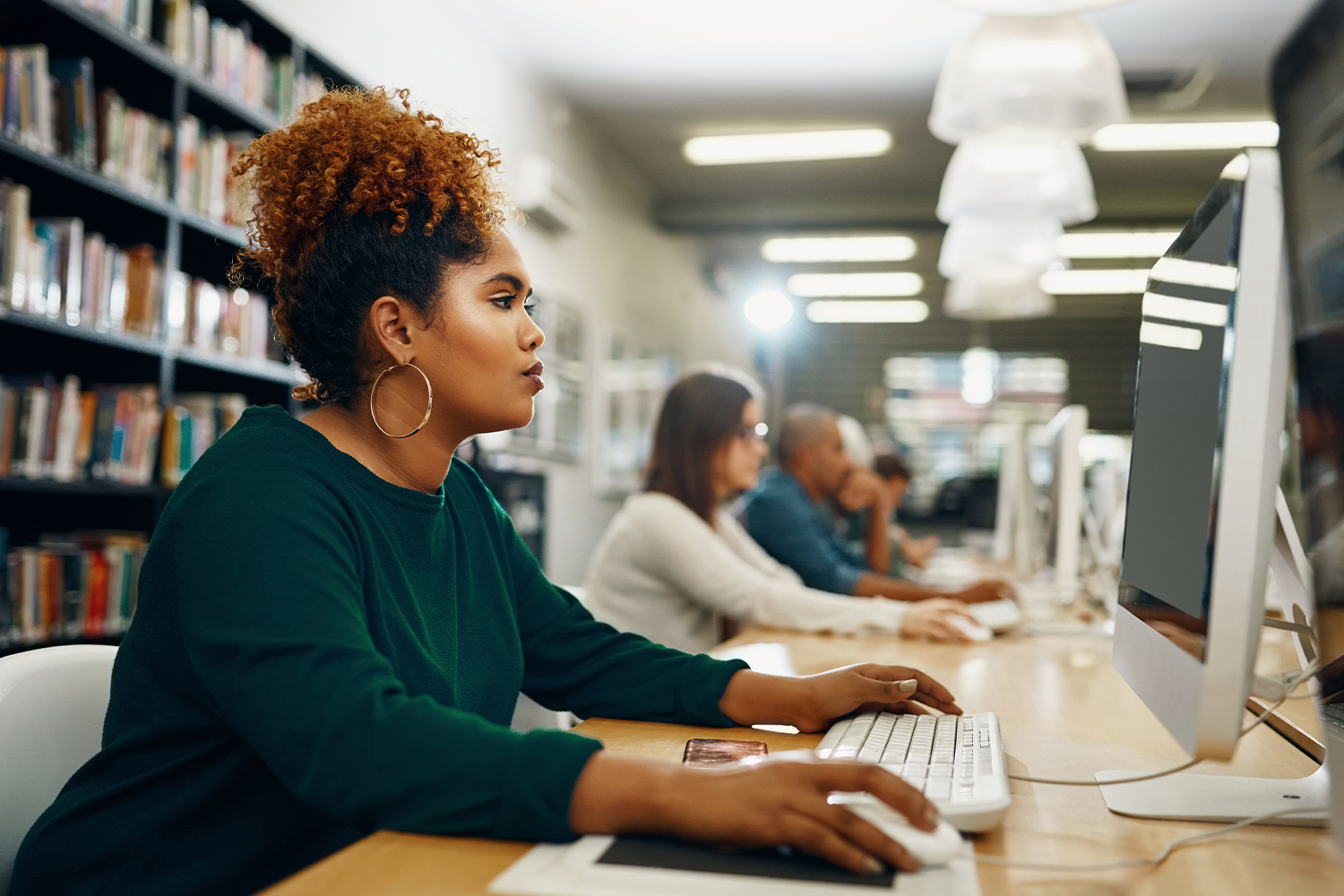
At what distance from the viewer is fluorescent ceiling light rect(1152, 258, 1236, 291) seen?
742 mm

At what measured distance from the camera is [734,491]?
2617mm

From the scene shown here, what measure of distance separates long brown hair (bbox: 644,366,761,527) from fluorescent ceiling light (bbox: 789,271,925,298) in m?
6.75

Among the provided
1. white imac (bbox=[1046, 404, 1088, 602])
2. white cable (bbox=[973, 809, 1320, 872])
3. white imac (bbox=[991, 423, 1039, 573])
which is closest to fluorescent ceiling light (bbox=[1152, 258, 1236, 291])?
white cable (bbox=[973, 809, 1320, 872])

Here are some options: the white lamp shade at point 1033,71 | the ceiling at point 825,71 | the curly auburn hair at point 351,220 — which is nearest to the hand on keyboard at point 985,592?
the white lamp shade at point 1033,71

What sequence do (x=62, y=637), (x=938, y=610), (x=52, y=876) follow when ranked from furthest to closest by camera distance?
(x=62, y=637)
(x=938, y=610)
(x=52, y=876)

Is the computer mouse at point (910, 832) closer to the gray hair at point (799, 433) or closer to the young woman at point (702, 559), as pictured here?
the young woman at point (702, 559)

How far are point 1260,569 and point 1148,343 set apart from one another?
418mm

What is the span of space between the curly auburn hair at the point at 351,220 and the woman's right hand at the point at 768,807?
56cm

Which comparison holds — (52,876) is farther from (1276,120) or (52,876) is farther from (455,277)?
(1276,120)

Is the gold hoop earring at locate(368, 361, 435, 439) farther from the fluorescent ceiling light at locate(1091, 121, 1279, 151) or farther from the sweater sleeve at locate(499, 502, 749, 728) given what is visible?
the fluorescent ceiling light at locate(1091, 121, 1279, 151)

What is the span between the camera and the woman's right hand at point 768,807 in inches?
25.4

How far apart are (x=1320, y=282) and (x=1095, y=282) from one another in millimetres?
8868

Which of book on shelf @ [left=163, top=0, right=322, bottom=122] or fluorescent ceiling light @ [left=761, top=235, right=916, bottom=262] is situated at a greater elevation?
fluorescent ceiling light @ [left=761, top=235, right=916, bottom=262]

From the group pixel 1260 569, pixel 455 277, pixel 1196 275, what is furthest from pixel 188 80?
pixel 1260 569
